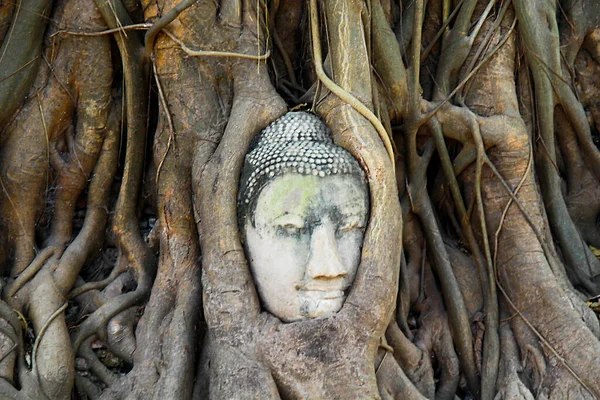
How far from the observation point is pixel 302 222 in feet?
9.32

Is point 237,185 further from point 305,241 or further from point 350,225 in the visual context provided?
point 350,225

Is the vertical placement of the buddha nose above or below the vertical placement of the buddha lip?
above

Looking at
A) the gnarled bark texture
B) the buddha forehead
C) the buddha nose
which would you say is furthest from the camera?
the gnarled bark texture

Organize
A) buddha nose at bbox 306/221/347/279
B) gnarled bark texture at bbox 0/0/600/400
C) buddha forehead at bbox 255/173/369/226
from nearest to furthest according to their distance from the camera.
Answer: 1. buddha nose at bbox 306/221/347/279
2. buddha forehead at bbox 255/173/369/226
3. gnarled bark texture at bbox 0/0/600/400

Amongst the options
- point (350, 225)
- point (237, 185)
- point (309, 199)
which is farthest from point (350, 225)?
point (237, 185)

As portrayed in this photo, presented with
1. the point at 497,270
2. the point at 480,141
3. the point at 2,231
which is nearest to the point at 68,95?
the point at 2,231

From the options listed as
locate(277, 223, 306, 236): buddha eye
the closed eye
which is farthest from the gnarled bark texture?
locate(277, 223, 306, 236): buddha eye

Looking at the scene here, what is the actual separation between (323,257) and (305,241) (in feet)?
0.41

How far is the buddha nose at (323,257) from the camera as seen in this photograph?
2746mm

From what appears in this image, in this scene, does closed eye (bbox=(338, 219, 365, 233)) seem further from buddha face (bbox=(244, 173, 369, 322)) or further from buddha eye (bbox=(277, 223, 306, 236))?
buddha eye (bbox=(277, 223, 306, 236))

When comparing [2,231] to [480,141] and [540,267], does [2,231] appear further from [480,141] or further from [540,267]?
[540,267]

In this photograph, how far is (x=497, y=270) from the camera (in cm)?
346

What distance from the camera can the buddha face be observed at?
280 cm

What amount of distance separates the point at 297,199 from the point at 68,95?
1.39 metres
